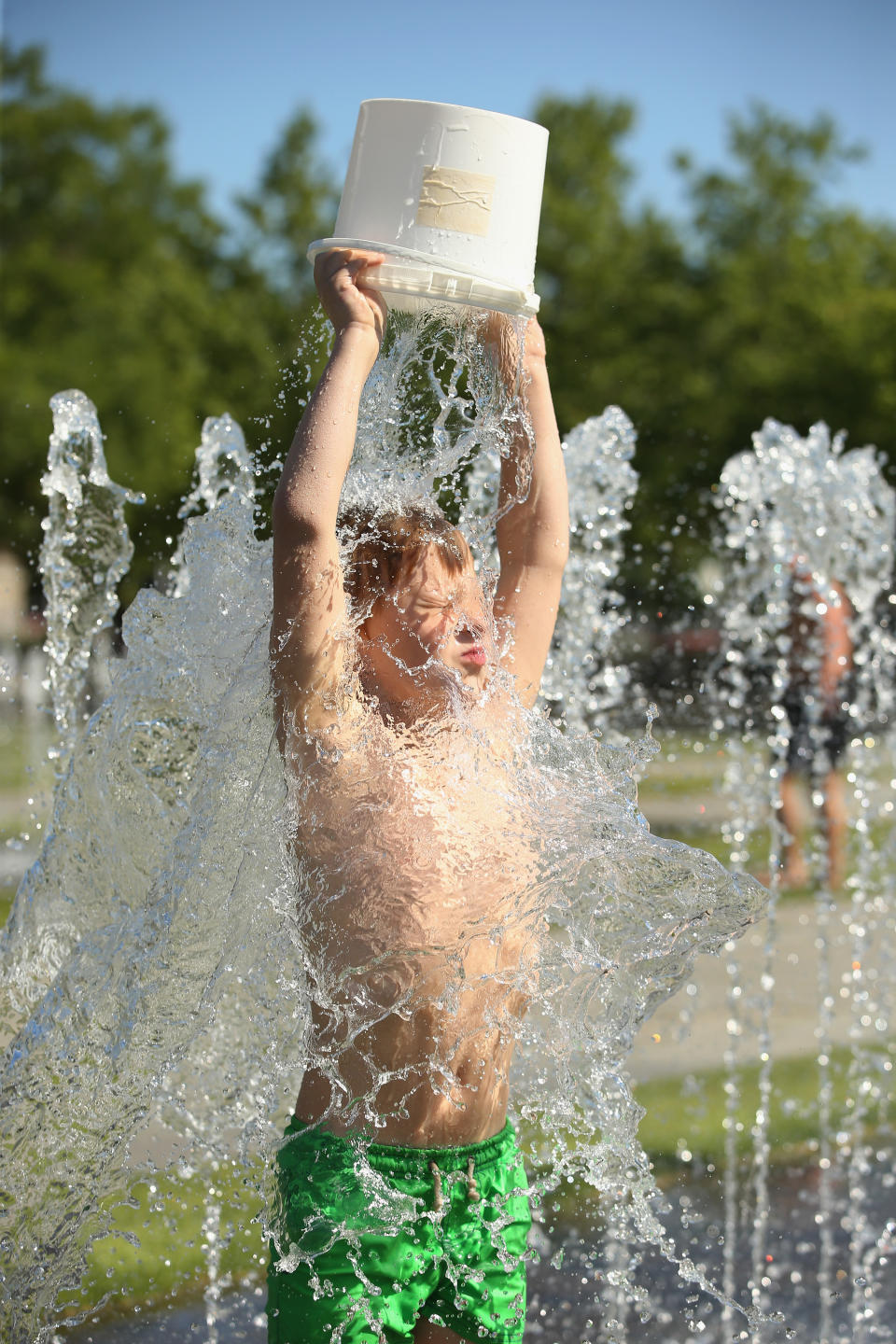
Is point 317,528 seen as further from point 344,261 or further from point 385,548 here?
point 344,261

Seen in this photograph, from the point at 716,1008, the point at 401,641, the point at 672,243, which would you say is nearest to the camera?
the point at 401,641

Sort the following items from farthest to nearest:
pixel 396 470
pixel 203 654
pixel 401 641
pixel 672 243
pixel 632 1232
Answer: pixel 672 243 → pixel 632 1232 → pixel 203 654 → pixel 396 470 → pixel 401 641

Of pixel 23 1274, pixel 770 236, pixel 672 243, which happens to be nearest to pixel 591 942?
pixel 23 1274

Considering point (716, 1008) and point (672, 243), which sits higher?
point (672, 243)

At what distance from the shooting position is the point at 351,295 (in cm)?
208

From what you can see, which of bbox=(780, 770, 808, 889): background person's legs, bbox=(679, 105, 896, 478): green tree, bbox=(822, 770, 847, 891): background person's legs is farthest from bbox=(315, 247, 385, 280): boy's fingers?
bbox=(679, 105, 896, 478): green tree

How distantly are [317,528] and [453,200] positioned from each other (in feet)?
1.73

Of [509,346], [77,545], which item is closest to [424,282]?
[509,346]

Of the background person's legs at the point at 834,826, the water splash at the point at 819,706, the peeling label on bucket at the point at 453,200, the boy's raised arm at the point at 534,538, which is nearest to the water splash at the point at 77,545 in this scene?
the boy's raised arm at the point at 534,538

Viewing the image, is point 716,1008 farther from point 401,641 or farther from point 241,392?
point 241,392

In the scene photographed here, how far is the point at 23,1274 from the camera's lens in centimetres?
222

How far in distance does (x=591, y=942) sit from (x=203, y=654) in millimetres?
907

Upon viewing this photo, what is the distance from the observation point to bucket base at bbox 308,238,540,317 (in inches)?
81.3

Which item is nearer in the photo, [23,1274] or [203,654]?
[23,1274]
